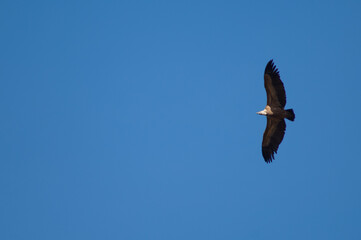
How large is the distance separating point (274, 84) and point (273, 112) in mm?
1561

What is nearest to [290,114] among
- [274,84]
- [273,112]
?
[273,112]

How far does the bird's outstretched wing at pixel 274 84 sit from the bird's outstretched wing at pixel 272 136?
3.87 ft

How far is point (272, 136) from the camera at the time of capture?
87.2 feet

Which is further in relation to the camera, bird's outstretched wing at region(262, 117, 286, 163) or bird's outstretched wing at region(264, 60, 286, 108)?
bird's outstretched wing at region(262, 117, 286, 163)

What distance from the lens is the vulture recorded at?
24906 mm

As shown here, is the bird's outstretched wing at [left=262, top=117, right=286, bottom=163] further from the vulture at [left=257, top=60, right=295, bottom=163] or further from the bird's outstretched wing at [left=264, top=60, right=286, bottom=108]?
the bird's outstretched wing at [left=264, top=60, right=286, bottom=108]

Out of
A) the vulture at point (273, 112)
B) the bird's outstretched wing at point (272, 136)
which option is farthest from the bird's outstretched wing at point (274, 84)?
the bird's outstretched wing at point (272, 136)

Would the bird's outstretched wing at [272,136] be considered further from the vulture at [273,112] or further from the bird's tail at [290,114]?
the bird's tail at [290,114]

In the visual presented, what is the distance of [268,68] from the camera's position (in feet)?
81.9

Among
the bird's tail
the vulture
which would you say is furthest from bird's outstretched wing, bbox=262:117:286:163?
the bird's tail

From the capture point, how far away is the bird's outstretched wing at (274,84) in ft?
81.5

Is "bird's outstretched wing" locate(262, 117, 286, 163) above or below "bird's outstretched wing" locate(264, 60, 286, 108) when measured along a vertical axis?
below

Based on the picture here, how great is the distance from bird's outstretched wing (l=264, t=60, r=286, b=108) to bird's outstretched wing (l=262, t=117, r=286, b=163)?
118 cm

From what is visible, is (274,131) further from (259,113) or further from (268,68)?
(268,68)
